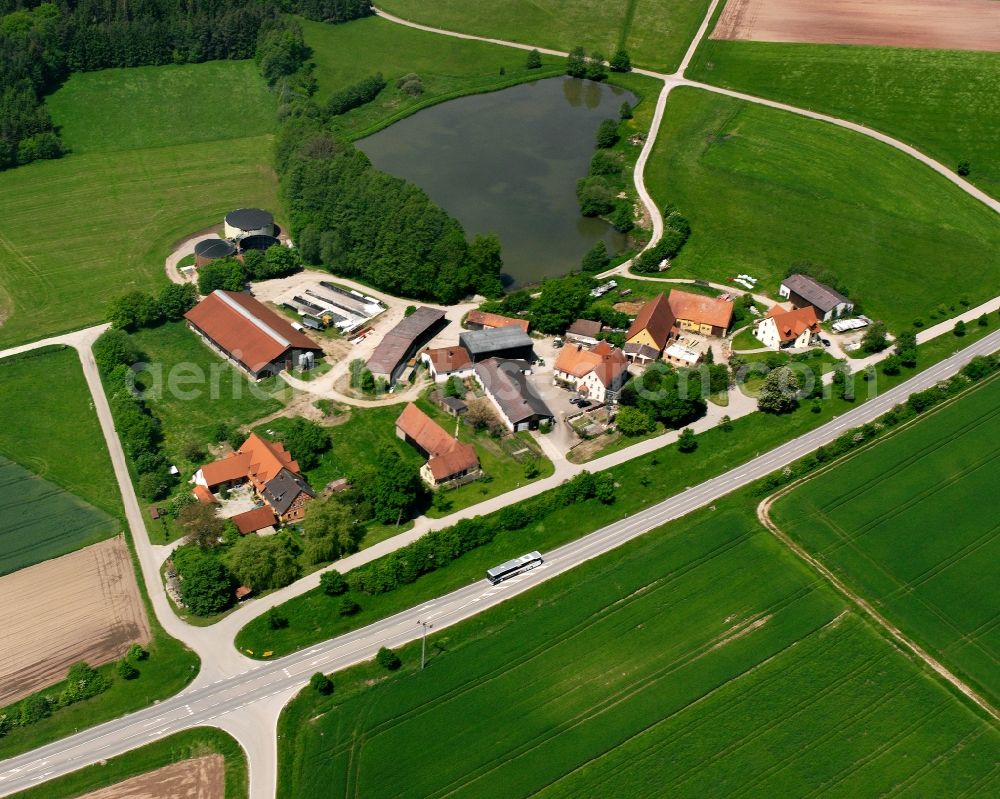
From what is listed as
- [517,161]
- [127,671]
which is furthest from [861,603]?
[517,161]

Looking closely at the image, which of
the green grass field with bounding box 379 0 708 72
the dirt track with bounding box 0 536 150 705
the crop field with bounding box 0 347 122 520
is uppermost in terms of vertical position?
the green grass field with bounding box 379 0 708 72

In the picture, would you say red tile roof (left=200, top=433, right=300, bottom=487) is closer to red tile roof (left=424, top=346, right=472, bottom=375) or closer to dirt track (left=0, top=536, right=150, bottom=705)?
dirt track (left=0, top=536, right=150, bottom=705)

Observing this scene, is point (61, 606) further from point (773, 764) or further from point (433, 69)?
point (433, 69)

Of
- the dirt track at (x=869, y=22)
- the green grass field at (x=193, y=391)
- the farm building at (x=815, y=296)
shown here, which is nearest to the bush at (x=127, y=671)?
the green grass field at (x=193, y=391)

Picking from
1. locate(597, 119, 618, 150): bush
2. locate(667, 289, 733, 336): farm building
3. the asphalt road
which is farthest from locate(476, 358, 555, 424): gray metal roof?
locate(597, 119, 618, 150): bush

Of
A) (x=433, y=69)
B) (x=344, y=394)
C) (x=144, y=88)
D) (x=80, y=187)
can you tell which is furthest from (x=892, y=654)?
(x=144, y=88)
